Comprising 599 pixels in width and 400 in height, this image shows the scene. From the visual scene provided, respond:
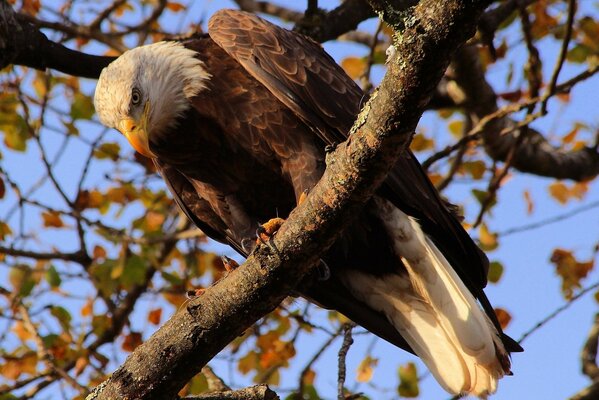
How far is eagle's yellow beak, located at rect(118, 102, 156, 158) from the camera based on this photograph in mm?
3459

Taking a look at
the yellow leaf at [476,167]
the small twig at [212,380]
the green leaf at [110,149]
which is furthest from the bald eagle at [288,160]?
the yellow leaf at [476,167]

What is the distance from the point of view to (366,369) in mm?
4738

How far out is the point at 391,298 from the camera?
393 centimetres

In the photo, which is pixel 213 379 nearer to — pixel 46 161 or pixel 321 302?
pixel 321 302

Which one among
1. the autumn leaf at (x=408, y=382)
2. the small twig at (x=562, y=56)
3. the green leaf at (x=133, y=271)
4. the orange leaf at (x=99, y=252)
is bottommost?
the autumn leaf at (x=408, y=382)

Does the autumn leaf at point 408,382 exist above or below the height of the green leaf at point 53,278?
below

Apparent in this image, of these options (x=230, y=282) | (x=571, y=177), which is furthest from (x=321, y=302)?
(x=571, y=177)

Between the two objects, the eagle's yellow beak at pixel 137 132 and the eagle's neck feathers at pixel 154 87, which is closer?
the eagle's yellow beak at pixel 137 132

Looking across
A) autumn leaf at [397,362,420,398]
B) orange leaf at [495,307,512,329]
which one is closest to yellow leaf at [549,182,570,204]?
orange leaf at [495,307,512,329]

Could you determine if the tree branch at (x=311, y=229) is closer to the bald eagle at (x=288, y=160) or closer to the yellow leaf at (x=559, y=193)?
the bald eagle at (x=288, y=160)

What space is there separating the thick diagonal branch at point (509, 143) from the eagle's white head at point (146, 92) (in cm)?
183

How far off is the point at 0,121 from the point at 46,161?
0.33 meters

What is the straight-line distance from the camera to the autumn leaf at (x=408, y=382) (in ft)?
13.4

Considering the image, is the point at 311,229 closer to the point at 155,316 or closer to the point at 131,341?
the point at 131,341
